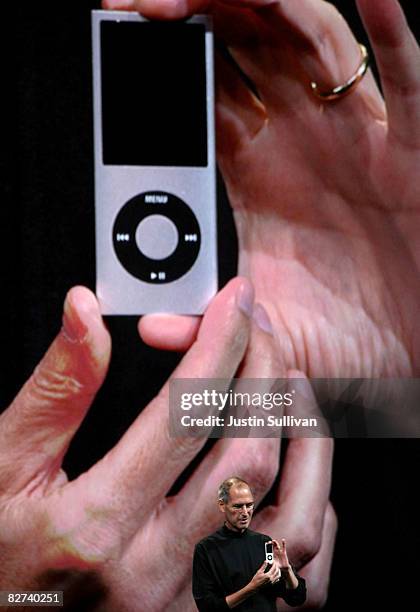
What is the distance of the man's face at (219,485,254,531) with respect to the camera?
46 cm

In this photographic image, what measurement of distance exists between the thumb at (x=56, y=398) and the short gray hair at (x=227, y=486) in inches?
4.9

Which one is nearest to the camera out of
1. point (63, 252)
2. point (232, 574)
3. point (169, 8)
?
point (232, 574)

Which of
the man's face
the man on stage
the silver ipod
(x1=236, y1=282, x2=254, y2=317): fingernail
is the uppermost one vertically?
the silver ipod

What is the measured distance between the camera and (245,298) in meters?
0.53

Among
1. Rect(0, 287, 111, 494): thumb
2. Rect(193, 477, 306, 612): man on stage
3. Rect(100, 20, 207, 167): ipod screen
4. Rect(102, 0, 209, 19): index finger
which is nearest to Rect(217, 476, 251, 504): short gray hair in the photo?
Rect(193, 477, 306, 612): man on stage

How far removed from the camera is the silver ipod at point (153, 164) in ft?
1.75

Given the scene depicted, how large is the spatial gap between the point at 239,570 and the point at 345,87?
15.3 inches

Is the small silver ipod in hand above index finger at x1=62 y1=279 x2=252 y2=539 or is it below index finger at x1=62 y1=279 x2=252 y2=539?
below

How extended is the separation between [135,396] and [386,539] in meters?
0.27

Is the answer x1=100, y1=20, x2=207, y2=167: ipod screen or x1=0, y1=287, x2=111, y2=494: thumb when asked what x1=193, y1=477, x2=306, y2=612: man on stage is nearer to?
x1=0, y1=287, x2=111, y2=494: thumb

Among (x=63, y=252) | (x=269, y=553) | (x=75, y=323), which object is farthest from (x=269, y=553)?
(x=63, y=252)

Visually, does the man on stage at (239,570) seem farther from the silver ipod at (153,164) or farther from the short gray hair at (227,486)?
the silver ipod at (153,164)

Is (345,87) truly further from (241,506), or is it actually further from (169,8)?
(241,506)

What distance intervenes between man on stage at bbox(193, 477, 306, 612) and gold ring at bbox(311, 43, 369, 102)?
33 cm
